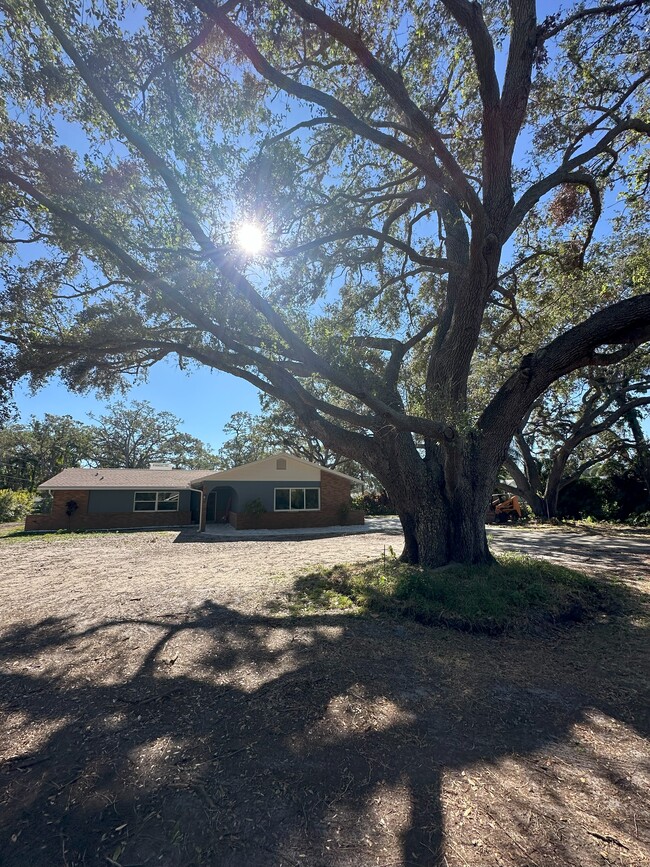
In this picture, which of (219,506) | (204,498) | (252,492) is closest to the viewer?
(204,498)

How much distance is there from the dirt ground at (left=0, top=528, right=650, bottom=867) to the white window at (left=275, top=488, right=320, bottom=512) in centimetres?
1324

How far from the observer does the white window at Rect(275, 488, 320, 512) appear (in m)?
18.8

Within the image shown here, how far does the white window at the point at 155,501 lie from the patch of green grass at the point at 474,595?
1443cm

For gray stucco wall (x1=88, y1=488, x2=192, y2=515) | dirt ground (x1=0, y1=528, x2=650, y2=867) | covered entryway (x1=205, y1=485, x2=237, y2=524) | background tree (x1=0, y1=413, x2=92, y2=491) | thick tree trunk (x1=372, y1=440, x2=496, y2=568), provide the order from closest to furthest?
dirt ground (x1=0, y1=528, x2=650, y2=867)
thick tree trunk (x1=372, y1=440, x2=496, y2=568)
gray stucco wall (x1=88, y1=488, x2=192, y2=515)
covered entryway (x1=205, y1=485, x2=237, y2=524)
background tree (x1=0, y1=413, x2=92, y2=491)

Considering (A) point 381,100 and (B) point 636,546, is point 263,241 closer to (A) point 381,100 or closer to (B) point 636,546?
(A) point 381,100

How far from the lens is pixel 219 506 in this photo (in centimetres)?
2152

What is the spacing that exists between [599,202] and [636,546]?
997 centimetres

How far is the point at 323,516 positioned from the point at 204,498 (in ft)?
18.4

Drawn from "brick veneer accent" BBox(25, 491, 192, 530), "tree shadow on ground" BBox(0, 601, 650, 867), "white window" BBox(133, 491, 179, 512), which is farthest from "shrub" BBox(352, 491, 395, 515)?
"tree shadow on ground" BBox(0, 601, 650, 867)

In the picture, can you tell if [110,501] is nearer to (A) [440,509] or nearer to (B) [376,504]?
(A) [440,509]

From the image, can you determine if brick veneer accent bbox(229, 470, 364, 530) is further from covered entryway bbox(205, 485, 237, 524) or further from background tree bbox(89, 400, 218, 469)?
background tree bbox(89, 400, 218, 469)

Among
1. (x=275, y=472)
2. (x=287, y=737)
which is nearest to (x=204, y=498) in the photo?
(x=275, y=472)

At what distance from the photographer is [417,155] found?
5.92 metres

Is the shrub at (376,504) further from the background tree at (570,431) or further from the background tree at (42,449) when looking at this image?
the background tree at (42,449)
